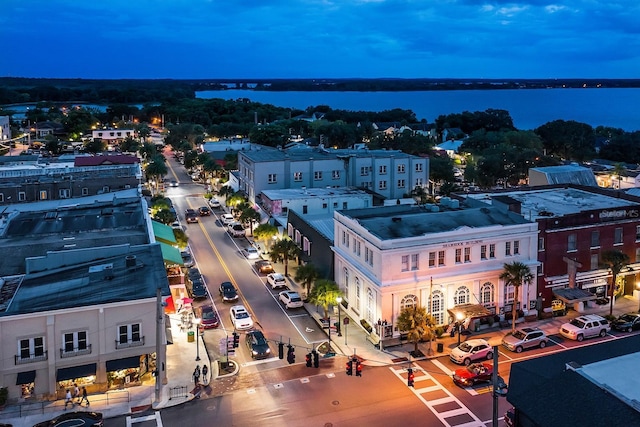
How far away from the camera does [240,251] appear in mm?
62062

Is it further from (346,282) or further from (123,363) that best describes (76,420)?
(346,282)

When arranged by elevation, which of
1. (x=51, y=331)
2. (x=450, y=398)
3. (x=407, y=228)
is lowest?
(x=450, y=398)

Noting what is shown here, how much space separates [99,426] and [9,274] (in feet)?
56.8

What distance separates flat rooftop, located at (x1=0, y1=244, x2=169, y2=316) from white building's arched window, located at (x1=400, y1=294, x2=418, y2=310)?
15.9m

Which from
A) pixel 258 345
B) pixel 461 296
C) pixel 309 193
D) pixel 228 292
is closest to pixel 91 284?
pixel 258 345

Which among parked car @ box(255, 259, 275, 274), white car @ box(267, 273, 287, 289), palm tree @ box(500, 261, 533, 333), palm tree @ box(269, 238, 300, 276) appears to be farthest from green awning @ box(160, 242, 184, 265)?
palm tree @ box(500, 261, 533, 333)

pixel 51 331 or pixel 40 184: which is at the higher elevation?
pixel 40 184

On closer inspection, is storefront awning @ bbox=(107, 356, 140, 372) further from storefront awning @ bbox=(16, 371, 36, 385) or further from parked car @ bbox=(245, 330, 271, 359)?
parked car @ bbox=(245, 330, 271, 359)

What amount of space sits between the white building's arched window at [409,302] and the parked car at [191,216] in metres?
42.9

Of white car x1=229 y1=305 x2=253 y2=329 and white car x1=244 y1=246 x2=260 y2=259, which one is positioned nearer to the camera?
white car x1=229 y1=305 x2=253 y2=329

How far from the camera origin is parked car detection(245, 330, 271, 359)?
3712 cm

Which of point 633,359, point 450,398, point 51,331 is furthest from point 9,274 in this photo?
point 633,359

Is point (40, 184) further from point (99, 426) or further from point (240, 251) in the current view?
point (99, 426)

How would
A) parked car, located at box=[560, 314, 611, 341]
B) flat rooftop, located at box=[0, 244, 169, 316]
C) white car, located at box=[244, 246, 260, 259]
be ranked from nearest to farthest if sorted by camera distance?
flat rooftop, located at box=[0, 244, 169, 316], parked car, located at box=[560, 314, 611, 341], white car, located at box=[244, 246, 260, 259]
